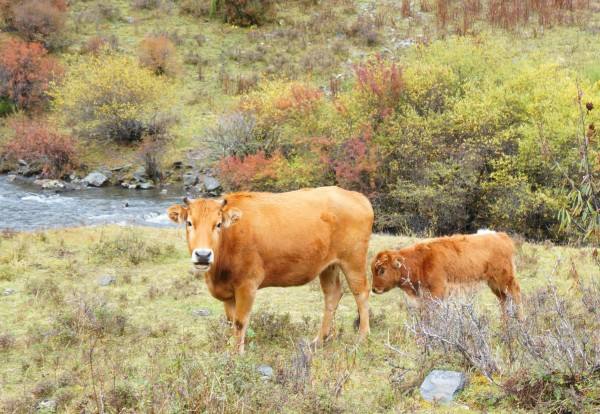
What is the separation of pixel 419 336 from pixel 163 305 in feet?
16.4

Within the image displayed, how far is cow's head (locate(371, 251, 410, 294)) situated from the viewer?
966 cm

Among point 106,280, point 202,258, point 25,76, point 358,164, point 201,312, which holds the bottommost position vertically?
point 358,164

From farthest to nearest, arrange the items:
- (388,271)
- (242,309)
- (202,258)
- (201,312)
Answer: (201,312) < (388,271) < (242,309) < (202,258)

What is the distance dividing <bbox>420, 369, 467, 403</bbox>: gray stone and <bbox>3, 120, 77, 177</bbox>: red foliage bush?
2782cm

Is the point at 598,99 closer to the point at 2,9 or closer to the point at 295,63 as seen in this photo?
the point at 295,63

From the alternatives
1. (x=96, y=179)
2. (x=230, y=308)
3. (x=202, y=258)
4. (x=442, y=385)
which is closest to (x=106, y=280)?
(x=230, y=308)

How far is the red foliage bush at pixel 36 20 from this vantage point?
3862 cm

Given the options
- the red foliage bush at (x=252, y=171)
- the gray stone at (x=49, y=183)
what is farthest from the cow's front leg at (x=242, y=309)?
the gray stone at (x=49, y=183)

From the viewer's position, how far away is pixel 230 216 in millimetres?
7863

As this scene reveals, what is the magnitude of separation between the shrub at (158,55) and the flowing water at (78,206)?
9.23m

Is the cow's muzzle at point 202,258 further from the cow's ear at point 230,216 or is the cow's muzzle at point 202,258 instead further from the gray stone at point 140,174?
the gray stone at point 140,174

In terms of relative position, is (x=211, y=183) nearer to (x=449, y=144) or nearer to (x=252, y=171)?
(x=252, y=171)

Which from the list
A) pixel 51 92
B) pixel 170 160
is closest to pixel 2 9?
pixel 51 92

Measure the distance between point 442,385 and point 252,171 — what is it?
21.1m
